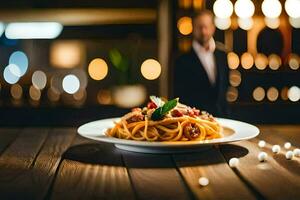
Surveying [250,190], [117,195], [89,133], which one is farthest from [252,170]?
[89,133]

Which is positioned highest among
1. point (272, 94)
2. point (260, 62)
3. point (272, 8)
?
point (272, 8)

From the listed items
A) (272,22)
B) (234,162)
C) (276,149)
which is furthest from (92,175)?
(272,22)

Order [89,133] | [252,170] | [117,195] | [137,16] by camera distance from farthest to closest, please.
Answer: [137,16], [89,133], [252,170], [117,195]

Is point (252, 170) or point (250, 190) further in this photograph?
point (252, 170)

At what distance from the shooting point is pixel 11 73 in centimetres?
418

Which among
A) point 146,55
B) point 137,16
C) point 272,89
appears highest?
point 137,16

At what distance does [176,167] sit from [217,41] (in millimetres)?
2668

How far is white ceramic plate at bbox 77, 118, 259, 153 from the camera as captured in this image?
1745 millimetres

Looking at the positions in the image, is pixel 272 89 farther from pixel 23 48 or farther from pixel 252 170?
pixel 252 170

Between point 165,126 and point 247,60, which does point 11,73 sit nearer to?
point 247,60

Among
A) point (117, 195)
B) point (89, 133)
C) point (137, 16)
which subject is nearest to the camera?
point (117, 195)

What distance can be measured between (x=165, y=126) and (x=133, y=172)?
0.41 metres

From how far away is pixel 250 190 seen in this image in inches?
55.9

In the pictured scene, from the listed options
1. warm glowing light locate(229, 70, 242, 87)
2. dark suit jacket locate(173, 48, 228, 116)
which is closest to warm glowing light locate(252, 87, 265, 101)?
warm glowing light locate(229, 70, 242, 87)
